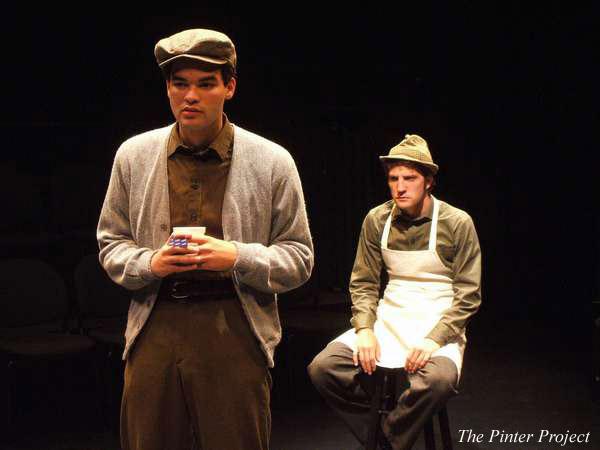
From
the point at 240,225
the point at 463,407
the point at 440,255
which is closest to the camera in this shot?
the point at 240,225

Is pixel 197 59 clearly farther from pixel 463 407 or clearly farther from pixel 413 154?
pixel 463 407

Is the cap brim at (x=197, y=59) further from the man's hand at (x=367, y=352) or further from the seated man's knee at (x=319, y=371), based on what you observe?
→ the seated man's knee at (x=319, y=371)

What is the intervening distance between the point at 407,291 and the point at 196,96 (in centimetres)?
197

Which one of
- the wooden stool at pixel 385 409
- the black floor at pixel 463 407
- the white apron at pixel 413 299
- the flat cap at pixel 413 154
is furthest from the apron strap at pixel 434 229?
the black floor at pixel 463 407

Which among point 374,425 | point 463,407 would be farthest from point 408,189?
point 463,407

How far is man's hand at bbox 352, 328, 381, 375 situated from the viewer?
11.1 feet

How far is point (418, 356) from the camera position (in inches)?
130

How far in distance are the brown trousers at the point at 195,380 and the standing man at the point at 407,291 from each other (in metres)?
1.63

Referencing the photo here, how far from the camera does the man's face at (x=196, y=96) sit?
Result: 5.91ft

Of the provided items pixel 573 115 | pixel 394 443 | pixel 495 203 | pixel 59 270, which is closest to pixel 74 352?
pixel 59 270

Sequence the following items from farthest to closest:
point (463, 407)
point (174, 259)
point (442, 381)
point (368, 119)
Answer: point (368, 119)
point (463, 407)
point (442, 381)
point (174, 259)

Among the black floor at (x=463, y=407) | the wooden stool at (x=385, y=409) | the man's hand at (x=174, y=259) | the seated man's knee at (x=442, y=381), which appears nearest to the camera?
the man's hand at (x=174, y=259)

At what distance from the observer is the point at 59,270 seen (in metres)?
5.44

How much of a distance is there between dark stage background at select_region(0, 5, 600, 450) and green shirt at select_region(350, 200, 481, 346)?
6.75 feet
